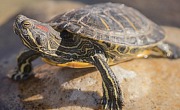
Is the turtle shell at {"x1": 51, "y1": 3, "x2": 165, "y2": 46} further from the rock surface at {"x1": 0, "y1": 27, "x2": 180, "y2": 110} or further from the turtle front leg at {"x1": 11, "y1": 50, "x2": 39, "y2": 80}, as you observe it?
the turtle front leg at {"x1": 11, "y1": 50, "x2": 39, "y2": 80}

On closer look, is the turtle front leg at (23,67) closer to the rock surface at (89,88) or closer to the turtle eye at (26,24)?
the rock surface at (89,88)

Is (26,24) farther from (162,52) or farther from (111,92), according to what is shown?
(162,52)

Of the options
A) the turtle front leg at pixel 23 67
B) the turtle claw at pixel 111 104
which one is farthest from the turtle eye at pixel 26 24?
the turtle claw at pixel 111 104

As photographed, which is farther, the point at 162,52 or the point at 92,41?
the point at 162,52

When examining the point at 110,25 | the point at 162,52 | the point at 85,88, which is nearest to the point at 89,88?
the point at 85,88

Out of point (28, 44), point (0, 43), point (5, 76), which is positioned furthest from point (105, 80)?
point (0, 43)

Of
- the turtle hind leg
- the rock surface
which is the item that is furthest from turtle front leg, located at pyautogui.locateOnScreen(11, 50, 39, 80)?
the turtle hind leg
